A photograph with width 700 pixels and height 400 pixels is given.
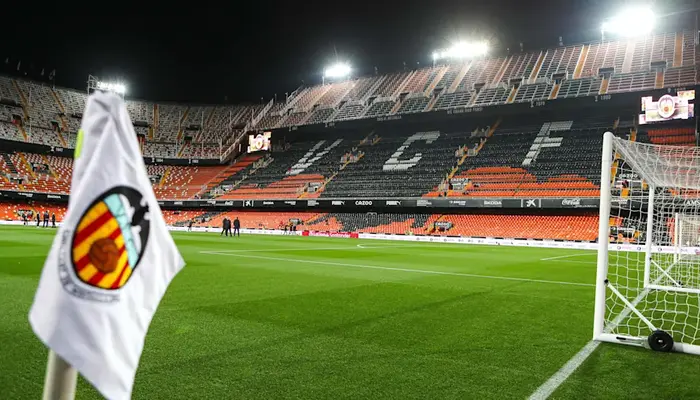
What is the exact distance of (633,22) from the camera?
42750 millimetres

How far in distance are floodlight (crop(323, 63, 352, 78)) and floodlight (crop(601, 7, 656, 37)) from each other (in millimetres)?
27238

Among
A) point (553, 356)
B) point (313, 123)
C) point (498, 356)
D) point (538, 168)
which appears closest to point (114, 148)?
point (498, 356)

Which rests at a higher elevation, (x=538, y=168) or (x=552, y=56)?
(x=552, y=56)

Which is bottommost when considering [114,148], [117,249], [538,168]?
[117,249]

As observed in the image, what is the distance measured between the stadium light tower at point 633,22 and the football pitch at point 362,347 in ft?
139

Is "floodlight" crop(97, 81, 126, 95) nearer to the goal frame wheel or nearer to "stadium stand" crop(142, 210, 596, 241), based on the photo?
"stadium stand" crop(142, 210, 596, 241)

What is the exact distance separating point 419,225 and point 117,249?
38020 mm

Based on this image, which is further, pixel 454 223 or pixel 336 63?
pixel 336 63

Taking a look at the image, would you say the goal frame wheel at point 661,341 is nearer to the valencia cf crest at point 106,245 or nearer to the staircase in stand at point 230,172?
the valencia cf crest at point 106,245

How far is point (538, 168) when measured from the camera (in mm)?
39188

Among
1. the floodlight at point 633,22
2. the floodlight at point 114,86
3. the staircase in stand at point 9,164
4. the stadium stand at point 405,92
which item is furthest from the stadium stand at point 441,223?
the floodlight at point 633,22

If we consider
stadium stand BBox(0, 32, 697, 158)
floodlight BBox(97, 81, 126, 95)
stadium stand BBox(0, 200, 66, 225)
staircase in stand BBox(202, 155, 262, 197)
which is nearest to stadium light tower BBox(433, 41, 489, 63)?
stadium stand BBox(0, 32, 697, 158)

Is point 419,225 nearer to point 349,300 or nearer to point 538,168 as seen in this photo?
point 538,168

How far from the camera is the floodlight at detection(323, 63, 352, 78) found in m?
57.2
